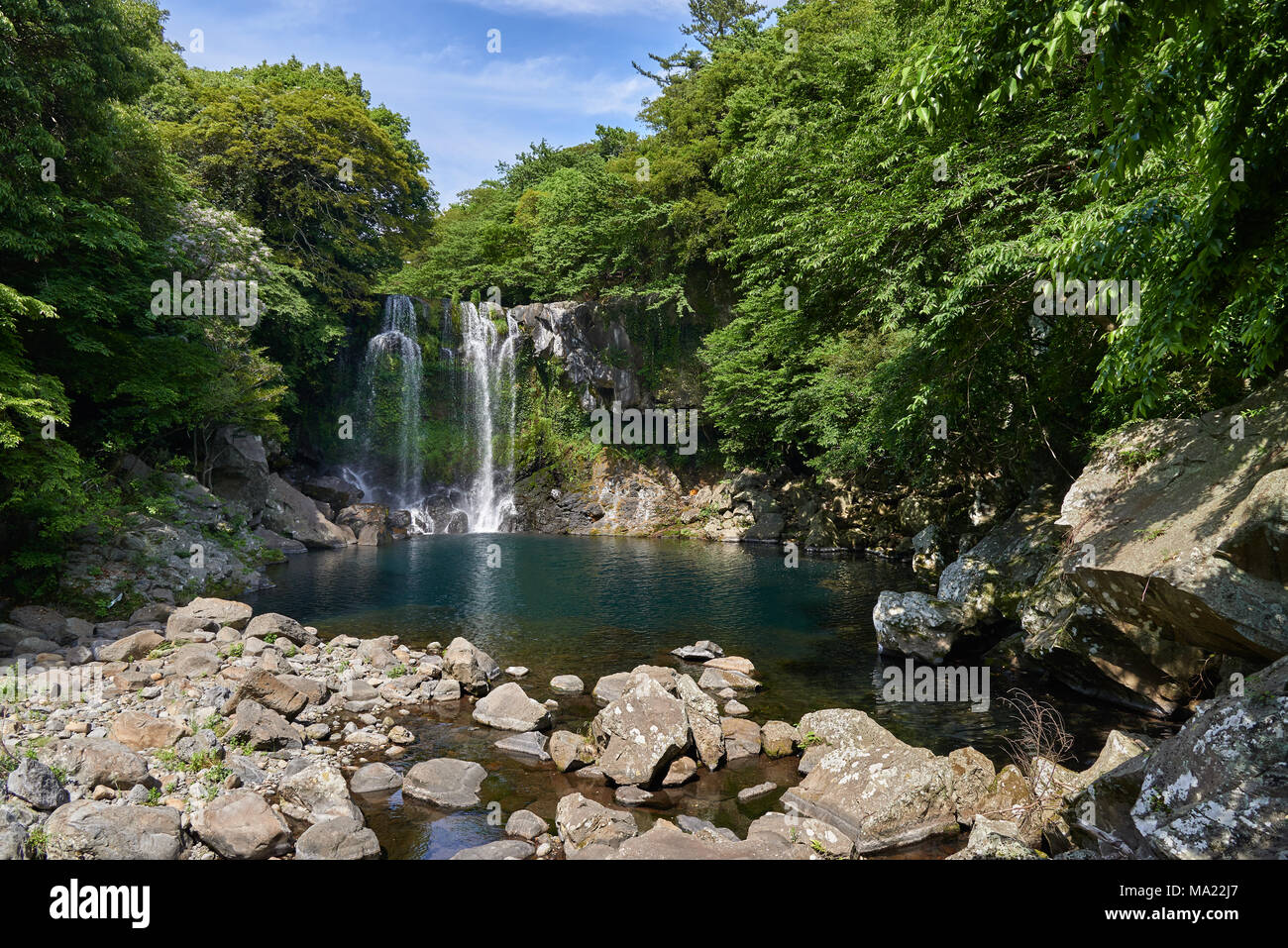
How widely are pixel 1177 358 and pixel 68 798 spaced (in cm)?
1607

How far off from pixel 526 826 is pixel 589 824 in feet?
2.56

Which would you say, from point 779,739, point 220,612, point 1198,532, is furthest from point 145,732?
point 1198,532

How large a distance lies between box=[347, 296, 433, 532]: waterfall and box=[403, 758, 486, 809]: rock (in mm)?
32829

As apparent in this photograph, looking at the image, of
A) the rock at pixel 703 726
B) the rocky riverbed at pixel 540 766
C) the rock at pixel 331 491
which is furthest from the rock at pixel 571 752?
the rock at pixel 331 491

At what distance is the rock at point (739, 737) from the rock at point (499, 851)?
3.59m

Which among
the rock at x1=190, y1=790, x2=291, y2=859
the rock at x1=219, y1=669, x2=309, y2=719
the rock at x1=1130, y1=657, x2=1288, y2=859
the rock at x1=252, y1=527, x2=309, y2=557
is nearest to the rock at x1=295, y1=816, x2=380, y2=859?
the rock at x1=190, y1=790, x2=291, y2=859

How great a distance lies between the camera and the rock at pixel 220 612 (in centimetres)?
1490

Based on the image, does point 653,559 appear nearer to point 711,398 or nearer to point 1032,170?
point 711,398

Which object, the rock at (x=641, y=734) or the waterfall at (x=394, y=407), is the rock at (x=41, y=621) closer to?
the rock at (x=641, y=734)

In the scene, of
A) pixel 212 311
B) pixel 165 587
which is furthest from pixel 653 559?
pixel 212 311

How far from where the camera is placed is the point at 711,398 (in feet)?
121

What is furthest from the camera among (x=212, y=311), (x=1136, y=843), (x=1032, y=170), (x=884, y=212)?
(x=212, y=311)

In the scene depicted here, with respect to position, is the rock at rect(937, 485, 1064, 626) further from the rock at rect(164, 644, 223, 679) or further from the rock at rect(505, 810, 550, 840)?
the rock at rect(164, 644, 223, 679)

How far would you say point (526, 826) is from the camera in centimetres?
757
